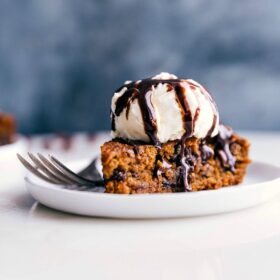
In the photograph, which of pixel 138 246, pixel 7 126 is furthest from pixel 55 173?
pixel 7 126

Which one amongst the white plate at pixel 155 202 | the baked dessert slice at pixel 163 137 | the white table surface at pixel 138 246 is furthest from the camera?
the baked dessert slice at pixel 163 137

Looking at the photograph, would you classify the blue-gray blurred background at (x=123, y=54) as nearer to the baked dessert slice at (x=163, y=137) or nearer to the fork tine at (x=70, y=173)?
the baked dessert slice at (x=163, y=137)

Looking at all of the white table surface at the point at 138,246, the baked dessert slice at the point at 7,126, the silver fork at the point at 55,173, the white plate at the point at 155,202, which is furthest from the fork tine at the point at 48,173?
the baked dessert slice at the point at 7,126

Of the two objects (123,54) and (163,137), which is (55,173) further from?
(123,54)

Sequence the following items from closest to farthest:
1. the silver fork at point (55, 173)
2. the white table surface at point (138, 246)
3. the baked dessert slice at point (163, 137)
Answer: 1. the white table surface at point (138, 246)
2. the baked dessert slice at point (163, 137)
3. the silver fork at point (55, 173)

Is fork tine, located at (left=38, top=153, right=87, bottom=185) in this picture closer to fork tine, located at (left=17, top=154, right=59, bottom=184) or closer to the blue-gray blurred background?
fork tine, located at (left=17, top=154, right=59, bottom=184)

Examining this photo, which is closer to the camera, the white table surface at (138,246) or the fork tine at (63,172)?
the white table surface at (138,246)

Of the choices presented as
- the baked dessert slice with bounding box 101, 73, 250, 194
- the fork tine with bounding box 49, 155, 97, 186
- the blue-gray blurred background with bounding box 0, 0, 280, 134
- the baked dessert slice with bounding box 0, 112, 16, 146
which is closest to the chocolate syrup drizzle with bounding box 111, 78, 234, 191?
the baked dessert slice with bounding box 101, 73, 250, 194
